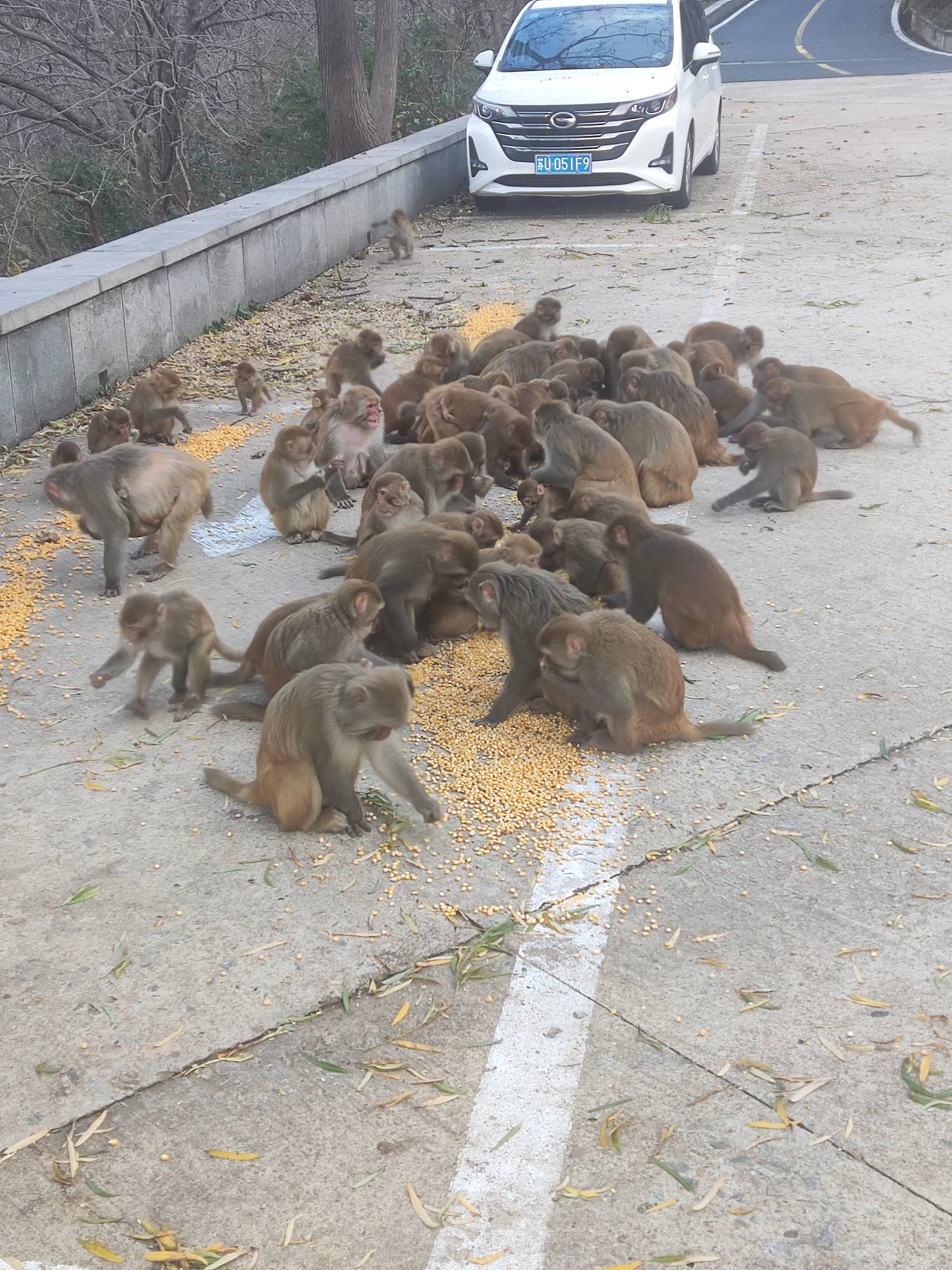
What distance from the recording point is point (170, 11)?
17.9 metres

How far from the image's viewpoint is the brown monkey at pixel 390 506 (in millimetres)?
6203

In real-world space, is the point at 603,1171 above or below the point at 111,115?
below

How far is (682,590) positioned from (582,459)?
57.9 inches

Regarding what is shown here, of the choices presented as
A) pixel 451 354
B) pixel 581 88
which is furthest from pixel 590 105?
pixel 451 354

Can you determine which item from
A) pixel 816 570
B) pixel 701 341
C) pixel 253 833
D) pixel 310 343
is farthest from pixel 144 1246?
pixel 310 343

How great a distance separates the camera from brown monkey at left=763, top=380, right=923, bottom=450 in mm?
8148

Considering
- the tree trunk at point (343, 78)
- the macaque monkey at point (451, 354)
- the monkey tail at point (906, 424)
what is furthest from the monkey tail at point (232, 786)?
the tree trunk at point (343, 78)

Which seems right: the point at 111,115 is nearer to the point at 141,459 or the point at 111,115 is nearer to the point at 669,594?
the point at 141,459

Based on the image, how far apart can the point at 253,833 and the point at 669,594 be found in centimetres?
202

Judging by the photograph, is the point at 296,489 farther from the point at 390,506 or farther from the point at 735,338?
the point at 735,338

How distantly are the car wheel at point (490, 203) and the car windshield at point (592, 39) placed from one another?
147 centimetres

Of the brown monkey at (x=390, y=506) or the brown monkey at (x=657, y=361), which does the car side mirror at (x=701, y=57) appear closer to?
the brown monkey at (x=657, y=361)

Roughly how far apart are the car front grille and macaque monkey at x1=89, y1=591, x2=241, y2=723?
11.1 meters

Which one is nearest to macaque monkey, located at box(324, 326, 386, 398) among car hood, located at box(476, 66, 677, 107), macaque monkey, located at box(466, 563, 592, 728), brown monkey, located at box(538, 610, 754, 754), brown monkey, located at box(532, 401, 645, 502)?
brown monkey, located at box(532, 401, 645, 502)
